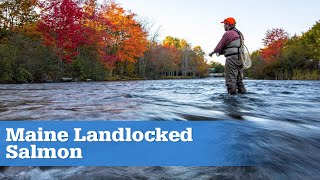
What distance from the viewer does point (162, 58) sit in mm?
47531

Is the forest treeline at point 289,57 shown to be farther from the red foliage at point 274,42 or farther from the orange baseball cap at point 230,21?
the orange baseball cap at point 230,21

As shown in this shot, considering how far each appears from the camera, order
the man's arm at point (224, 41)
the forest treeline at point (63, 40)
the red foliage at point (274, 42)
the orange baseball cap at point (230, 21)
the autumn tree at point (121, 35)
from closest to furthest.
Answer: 1. the man's arm at point (224, 41)
2. the orange baseball cap at point (230, 21)
3. the forest treeline at point (63, 40)
4. the autumn tree at point (121, 35)
5. the red foliage at point (274, 42)

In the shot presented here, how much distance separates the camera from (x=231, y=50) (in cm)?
689

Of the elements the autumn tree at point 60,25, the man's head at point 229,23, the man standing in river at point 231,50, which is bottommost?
the man standing in river at point 231,50

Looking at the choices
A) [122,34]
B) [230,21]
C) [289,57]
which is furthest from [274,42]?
[230,21]

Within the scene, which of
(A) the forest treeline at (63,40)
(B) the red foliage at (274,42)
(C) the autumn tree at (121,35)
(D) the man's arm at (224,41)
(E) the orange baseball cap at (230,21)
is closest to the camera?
(D) the man's arm at (224,41)

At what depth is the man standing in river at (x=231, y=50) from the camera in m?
6.78

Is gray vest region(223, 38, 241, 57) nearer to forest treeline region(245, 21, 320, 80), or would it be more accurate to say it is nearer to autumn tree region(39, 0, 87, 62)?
autumn tree region(39, 0, 87, 62)

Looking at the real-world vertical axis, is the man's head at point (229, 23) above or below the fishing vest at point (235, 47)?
above

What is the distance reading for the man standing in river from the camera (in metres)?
6.78

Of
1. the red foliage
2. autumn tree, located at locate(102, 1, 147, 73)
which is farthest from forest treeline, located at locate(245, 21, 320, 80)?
autumn tree, located at locate(102, 1, 147, 73)

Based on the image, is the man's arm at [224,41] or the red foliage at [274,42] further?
the red foliage at [274,42]

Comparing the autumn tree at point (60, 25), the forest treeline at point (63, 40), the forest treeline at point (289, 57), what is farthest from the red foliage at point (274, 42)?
the autumn tree at point (60, 25)

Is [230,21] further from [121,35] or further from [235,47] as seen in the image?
[121,35]
